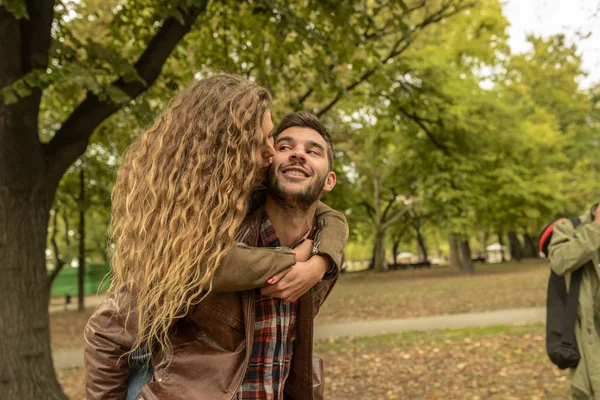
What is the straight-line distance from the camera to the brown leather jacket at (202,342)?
1.84 metres

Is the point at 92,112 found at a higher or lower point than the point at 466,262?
higher

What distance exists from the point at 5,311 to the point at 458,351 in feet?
21.0

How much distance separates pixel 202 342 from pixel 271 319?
279 mm

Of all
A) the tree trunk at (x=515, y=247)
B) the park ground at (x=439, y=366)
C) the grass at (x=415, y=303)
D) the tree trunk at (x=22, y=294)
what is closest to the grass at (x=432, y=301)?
the grass at (x=415, y=303)

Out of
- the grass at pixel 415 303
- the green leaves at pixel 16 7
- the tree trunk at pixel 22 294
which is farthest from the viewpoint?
the grass at pixel 415 303

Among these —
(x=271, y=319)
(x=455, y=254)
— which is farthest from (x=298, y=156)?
(x=455, y=254)

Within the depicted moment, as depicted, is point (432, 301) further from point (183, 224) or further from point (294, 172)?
point (183, 224)

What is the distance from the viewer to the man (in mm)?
1877

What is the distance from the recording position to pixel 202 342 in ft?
6.31

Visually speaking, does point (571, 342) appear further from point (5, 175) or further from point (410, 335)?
point (410, 335)

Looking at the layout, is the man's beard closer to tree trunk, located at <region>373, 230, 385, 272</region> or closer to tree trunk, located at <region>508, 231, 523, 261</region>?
tree trunk, located at <region>373, 230, 385, 272</region>

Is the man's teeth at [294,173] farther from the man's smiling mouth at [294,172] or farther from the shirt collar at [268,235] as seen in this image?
the shirt collar at [268,235]

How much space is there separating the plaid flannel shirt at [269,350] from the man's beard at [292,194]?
0.39 m

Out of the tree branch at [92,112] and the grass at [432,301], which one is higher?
the tree branch at [92,112]
